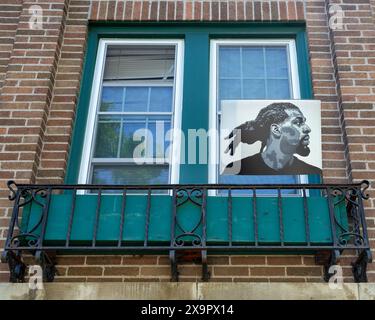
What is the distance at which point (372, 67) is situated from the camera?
562cm

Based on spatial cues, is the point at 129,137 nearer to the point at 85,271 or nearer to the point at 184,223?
the point at 184,223

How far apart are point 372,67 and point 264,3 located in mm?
1343

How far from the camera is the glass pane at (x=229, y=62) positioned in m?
6.00

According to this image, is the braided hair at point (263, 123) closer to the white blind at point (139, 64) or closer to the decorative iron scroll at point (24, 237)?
the white blind at point (139, 64)

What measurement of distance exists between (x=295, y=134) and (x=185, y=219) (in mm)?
1338

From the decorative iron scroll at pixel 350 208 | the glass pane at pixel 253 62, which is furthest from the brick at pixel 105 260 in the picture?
the glass pane at pixel 253 62

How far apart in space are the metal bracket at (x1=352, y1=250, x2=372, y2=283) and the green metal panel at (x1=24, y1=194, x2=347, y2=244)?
0.83ft

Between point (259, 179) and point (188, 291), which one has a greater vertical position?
point (259, 179)

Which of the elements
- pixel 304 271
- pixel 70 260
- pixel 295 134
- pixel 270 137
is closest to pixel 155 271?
pixel 70 260

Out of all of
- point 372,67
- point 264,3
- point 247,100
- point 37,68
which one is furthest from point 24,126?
point 372,67

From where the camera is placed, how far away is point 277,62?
6.07 m

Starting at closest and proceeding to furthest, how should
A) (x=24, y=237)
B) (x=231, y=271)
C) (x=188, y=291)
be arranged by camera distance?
(x=188, y=291) → (x=24, y=237) → (x=231, y=271)

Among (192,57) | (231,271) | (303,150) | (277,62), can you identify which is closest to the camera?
(231,271)
